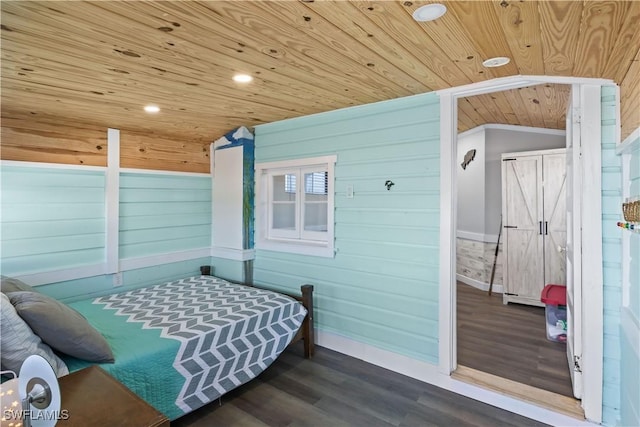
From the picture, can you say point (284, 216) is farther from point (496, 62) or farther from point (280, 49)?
point (496, 62)

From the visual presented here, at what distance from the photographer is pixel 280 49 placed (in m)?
1.85

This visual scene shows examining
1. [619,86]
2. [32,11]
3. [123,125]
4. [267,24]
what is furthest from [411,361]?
[123,125]

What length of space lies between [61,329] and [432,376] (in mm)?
2581

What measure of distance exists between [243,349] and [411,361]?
4.60 ft

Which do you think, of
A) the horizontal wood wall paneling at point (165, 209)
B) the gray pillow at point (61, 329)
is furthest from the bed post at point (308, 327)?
the horizontal wood wall paneling at point (165, 209)

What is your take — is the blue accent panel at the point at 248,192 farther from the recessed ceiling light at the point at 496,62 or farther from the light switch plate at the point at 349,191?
the recessed ceiling light at the point at 496,62

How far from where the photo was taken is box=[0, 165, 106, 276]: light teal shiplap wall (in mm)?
2947

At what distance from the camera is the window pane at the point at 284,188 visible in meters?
3.93

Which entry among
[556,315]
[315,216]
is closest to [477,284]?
[556,315]

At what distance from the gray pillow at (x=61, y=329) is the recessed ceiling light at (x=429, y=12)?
2.31 m

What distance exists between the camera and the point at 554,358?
10.3 ft

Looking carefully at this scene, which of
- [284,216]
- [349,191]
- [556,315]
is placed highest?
[349,191]

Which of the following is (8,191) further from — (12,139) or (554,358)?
(554,358)

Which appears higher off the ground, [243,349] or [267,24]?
[267,24]
